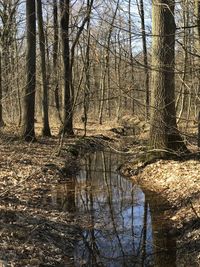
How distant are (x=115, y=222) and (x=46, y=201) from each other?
6.72 feet

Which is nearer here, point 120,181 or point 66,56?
point 120,181

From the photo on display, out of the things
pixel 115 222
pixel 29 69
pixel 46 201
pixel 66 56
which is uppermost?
pixel 66 56

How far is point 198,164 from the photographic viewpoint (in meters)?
12.2

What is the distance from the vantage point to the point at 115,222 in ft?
31.3

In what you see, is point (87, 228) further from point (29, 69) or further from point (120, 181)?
point (29, 69)

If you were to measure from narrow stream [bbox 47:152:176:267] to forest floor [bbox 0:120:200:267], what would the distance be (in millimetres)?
232

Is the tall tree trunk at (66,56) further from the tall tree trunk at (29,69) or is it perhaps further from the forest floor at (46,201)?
the forest floor at (46,201)

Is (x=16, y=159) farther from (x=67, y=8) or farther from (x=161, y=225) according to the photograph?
(x=67, y=8)

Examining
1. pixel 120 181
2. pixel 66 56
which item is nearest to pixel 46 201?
pixel 120 181

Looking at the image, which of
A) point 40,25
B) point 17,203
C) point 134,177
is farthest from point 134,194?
point 40,25

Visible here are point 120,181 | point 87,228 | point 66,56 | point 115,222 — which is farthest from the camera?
point 66,56

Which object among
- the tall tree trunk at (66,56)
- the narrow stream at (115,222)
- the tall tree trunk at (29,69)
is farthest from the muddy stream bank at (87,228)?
the tall tree trunk at (66,56)

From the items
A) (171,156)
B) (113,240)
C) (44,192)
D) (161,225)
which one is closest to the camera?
(113,240)

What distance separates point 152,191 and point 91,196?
1.62m
